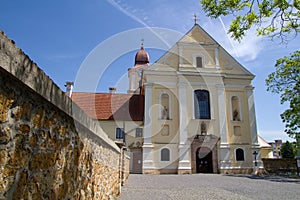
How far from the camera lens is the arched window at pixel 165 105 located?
25.0m

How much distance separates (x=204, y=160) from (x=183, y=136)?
134 inches

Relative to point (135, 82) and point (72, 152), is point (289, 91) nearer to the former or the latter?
point (72, 152)

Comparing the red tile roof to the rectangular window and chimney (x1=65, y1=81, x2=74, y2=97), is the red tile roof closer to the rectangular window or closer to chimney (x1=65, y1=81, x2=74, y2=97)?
chimney (x1=65, y1=81, x2=74, y2=97)

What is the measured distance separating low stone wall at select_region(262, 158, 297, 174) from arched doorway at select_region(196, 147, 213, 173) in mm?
6239

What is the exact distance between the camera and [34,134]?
2.04 meters

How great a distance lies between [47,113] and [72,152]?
0.89 metres

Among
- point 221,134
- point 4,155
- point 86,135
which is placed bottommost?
point 4,155

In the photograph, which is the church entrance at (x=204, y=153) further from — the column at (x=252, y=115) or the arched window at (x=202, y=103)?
the column at (x=252, y=115)

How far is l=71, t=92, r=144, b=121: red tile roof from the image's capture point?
88.5ft

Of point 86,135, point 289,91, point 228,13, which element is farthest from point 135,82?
point 86,135

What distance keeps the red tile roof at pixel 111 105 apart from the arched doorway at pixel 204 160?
711cm

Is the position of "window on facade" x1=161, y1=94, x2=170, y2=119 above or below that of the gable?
below

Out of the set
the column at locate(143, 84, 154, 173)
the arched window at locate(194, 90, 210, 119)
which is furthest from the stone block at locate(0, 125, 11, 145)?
the arched window at locate(194, 90, 210, 119)

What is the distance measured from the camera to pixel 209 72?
26.0 metres
